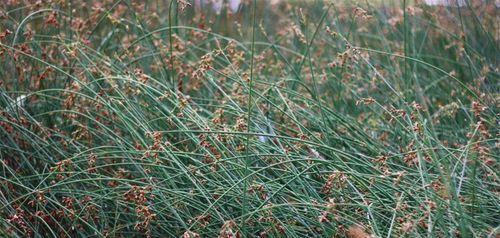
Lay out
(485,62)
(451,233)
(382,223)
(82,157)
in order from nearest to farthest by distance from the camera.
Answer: (451,233)
(382,223)
(82,157)
(485,62)

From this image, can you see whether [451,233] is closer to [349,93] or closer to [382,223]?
[382,223]

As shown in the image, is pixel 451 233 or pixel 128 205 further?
pixel 128 205

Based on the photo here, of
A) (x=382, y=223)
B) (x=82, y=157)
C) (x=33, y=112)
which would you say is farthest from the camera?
(x=33, y=112)

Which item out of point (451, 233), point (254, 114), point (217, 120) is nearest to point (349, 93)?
point (254, 114)

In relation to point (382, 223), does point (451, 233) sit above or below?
above

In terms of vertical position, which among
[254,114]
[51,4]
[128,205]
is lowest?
Answer: [128,205]

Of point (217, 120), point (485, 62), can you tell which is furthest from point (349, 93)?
point (217, 120)

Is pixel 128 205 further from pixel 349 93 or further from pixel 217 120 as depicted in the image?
pixel 349 93
